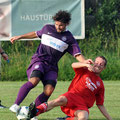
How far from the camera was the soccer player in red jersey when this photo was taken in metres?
6.29

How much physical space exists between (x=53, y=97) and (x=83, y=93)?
2971 mm

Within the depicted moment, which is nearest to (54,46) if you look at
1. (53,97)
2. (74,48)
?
(74,48)

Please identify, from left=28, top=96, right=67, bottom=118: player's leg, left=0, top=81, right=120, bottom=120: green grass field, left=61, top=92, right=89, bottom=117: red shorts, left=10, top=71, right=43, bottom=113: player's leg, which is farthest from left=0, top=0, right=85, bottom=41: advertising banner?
left=28, top=96, right=67, bottom=118: player's leg

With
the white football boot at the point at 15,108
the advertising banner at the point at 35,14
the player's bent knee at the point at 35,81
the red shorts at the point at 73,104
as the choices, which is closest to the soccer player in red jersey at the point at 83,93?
the red shorts at the point at 73,104

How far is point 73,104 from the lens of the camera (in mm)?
6344

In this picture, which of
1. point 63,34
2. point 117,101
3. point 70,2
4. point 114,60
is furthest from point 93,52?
point 63,34

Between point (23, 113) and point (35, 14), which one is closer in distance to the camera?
point (23, 113)

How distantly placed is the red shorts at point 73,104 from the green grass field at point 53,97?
2.11 ft

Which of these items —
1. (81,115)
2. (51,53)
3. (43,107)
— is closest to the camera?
(43,107)

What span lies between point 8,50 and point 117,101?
598 centimetres

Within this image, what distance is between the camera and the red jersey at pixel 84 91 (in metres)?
6.35

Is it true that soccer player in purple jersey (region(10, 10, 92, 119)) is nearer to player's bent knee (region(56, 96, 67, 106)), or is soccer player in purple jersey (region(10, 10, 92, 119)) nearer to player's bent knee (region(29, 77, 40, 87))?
player's bent knee (region(29, 77, 40, 87))

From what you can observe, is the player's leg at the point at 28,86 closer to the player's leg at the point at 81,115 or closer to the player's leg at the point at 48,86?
the player's leg at the point at 48,86

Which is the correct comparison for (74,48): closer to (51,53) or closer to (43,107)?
(51,53)
